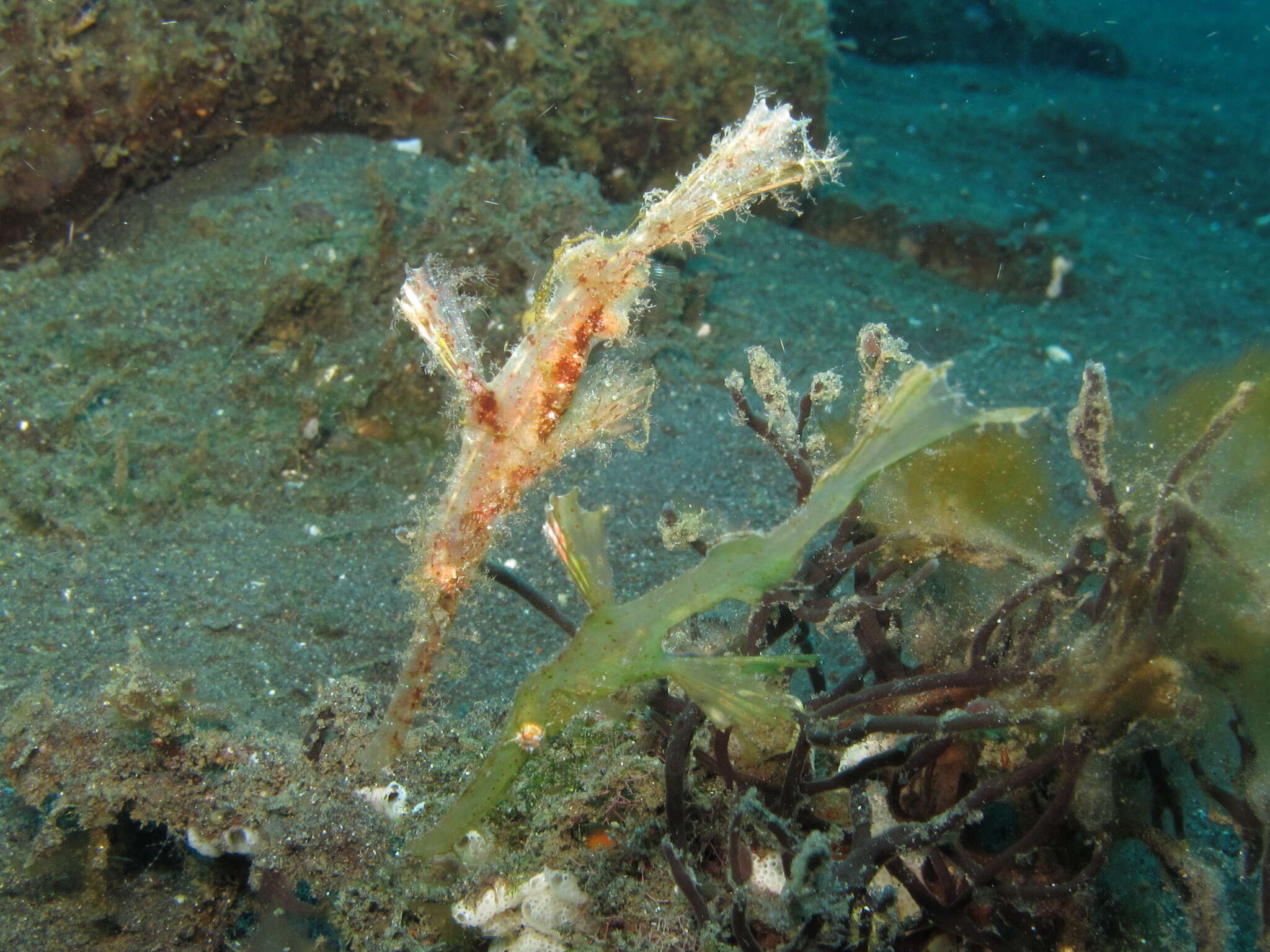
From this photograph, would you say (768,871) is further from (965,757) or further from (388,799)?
(388,799)

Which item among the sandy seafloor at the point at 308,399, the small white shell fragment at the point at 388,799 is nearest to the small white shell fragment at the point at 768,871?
the small white shell fragment at the point at 388,799

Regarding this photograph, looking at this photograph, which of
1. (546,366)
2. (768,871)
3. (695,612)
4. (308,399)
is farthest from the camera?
(308,399)

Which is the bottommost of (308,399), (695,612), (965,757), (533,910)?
(308,399)

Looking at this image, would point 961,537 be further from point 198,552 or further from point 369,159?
point 369,159

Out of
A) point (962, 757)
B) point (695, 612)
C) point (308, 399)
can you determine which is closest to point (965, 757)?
point (962, 757)

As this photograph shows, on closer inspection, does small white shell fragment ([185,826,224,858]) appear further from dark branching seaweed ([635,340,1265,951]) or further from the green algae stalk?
dark branching seaweed ([635,340,1265,951])

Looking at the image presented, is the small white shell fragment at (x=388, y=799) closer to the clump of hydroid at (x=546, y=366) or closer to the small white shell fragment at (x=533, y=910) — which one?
the clump of hydroid at (x=546, y=366)

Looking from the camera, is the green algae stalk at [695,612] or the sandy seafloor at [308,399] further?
the sandy seafloor at [308,399]

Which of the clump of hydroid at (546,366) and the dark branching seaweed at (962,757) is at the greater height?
the clump of hydroid at (546,366)
